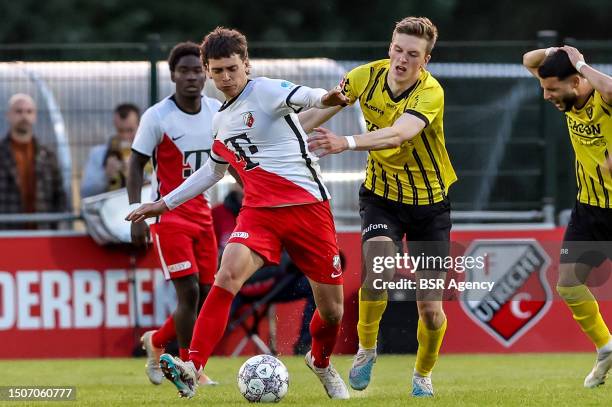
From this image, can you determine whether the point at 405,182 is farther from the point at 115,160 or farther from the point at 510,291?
the point at 115,160

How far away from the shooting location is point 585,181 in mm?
10164

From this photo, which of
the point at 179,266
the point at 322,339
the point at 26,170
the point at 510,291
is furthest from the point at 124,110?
the point at 322,339

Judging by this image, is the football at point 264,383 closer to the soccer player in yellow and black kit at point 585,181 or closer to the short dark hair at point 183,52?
the soccer player in yellow and black kit at point 585,181

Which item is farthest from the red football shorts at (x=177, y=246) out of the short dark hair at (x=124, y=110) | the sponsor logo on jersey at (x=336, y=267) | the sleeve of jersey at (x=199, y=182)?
the short dark hair at (x=124, y=110)

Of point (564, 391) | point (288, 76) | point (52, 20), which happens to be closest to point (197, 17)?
point (52, 20)

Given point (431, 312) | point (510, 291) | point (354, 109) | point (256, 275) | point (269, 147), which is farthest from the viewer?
point (354, 109)

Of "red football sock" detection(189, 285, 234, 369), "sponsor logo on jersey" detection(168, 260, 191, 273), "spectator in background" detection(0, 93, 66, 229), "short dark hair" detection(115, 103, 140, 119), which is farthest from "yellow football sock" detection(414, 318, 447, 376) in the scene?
"spectator in background" detection(0, 93, 66, 229)

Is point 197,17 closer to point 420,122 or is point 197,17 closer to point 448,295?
point 448,295

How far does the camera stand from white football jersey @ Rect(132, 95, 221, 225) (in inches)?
435

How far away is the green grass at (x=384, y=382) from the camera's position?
920 centimetres

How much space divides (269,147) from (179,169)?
6.65ft

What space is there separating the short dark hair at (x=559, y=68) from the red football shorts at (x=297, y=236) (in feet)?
5.80

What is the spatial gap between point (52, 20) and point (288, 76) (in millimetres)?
14528

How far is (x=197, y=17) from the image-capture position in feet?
95.5
